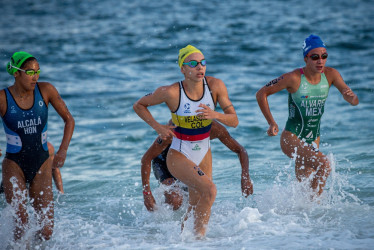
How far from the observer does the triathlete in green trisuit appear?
775 centimetres

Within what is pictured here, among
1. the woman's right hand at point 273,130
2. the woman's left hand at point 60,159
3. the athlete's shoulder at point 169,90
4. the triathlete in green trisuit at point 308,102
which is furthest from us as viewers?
the triathlete in green trisuit at point 308,102

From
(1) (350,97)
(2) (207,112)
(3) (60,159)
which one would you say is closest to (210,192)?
(2) (207,112)

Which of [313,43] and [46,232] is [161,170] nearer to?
[46,232]

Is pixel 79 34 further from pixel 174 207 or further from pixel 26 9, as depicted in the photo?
pixel 174 207

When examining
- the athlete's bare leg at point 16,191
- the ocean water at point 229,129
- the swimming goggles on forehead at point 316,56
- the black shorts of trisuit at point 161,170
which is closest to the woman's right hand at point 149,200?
the ocean water at point 229,129

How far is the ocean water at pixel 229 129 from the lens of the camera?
749 cm

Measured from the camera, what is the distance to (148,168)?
26.5ft

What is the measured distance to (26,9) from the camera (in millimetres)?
40938

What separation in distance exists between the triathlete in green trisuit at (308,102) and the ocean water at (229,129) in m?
0.31

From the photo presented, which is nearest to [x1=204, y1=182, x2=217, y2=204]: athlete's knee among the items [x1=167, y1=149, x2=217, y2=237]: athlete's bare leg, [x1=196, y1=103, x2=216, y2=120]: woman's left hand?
[x1=167, y1=149, x2=217, y2=237]: athlete's bare leg

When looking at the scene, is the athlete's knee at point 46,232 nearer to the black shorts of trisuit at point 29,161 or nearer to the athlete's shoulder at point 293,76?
the black shorts of trisuit at point 29,161

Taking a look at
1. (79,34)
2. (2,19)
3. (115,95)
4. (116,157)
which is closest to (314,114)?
(116,157)

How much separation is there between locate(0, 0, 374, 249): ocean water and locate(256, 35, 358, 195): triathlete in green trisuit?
0.31 meters

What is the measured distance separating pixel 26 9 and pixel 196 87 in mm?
36935
